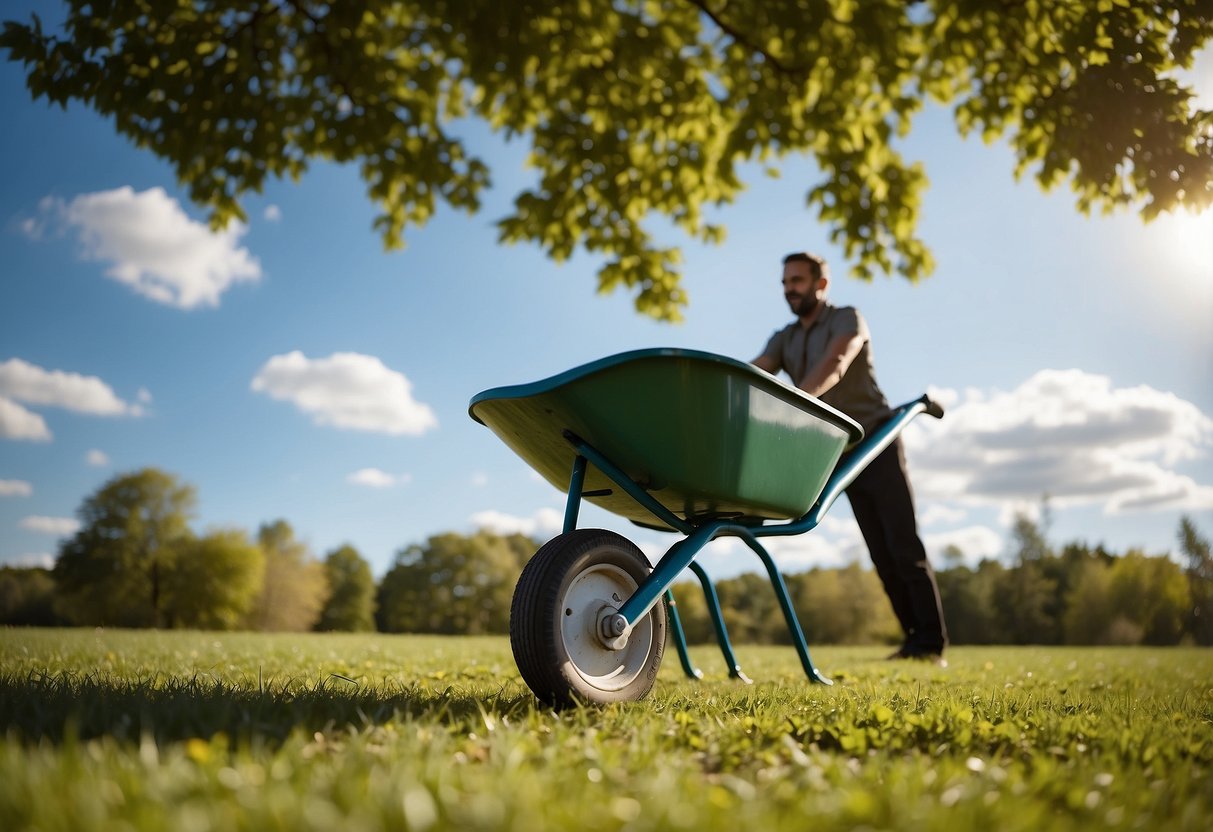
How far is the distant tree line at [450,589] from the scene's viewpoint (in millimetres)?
29250

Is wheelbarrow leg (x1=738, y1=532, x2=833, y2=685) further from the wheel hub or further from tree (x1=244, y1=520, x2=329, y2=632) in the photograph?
tree (x1=244, y1=520, x2=329, y2=632)

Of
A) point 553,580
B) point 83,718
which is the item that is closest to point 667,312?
point 553,580

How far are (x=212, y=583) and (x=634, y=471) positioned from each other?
32225 millimetres

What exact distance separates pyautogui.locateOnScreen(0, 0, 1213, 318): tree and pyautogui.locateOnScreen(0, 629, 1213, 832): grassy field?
424 centimetres

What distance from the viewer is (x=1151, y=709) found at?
2.66 m

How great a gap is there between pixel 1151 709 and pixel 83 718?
3.08 metres

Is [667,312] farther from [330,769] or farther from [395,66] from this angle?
[330,769]

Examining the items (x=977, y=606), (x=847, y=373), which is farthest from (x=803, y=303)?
(x=977, y=606)

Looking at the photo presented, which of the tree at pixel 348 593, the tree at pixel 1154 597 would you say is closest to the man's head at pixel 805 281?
the tree at pixel 1154 597

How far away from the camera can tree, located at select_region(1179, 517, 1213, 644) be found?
3016cm

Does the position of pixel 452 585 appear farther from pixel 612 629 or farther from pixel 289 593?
pixel 612 629

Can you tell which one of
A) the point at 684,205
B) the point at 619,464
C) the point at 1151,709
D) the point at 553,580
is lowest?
the point at 1151,709

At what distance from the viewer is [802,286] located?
4371 millimetres

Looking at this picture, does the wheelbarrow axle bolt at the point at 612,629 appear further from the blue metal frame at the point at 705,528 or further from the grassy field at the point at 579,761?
the grassy field at the point at 579,761
